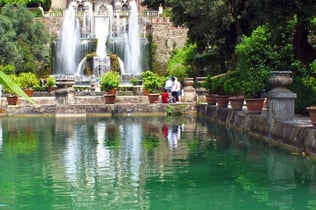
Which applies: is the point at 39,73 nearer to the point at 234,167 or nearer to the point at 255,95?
the point at 255,95

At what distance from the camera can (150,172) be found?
9.09 m

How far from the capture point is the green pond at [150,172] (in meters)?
7.03

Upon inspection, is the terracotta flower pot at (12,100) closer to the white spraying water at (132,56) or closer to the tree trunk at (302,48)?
the tree trunk at (302,48)

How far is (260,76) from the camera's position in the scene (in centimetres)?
1642

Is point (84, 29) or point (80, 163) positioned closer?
point (80, 163)

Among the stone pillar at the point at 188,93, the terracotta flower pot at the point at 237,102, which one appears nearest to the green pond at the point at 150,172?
the terracotta flower pot at the point at 237,102

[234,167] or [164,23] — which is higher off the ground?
[164,23]

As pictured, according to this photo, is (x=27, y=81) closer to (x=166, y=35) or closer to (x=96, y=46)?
(x=96, y=46)

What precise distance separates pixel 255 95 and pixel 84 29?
40419 millimetres

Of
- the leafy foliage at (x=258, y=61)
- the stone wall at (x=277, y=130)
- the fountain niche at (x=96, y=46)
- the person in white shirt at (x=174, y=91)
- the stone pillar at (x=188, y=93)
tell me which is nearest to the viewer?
the stone wall at (x=277, y=130)

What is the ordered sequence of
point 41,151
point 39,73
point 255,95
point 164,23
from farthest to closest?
point 164,23, point 39,73, point 255,95, point 41,151

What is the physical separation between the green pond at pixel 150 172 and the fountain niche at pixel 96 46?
84.8 ft

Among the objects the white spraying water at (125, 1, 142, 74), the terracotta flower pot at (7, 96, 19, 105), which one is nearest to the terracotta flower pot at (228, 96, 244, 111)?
the terracotta flower pot at (7, 96, 19, 105)

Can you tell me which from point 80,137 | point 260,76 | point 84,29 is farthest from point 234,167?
point 84,29
